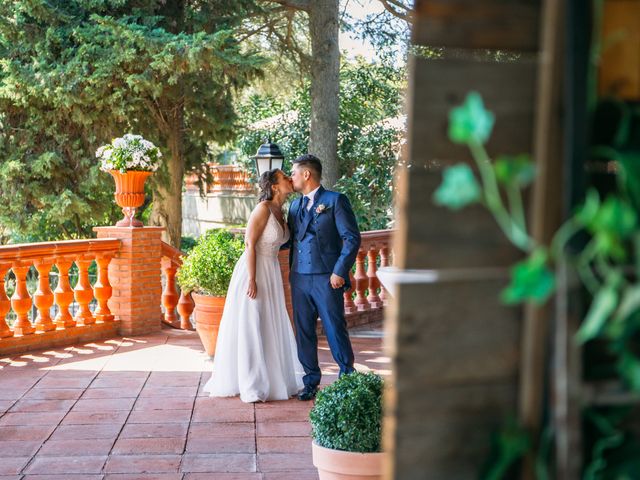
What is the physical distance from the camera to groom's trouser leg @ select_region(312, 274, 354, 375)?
5.97 m

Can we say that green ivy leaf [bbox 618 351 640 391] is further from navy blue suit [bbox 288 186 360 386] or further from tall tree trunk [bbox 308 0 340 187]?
tall tree trunk [bbox 308 0 340 187]

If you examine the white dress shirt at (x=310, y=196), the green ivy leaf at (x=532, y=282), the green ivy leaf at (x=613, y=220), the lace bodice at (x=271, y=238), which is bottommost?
the lace bodice at (x=271, y=238)

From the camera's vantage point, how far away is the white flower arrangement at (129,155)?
28.4ft

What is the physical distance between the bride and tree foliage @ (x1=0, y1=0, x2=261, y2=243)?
6799 mm

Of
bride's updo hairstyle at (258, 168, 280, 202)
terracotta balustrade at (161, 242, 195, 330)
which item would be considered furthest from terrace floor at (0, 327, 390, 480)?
bride's updo hairstyle at (258, 168, 280, 202)

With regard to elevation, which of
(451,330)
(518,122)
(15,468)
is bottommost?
(15,468)

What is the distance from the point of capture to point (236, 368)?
6195 millimetres

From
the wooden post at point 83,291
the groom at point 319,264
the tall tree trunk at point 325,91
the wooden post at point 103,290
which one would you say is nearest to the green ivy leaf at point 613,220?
the groom at point 319,264

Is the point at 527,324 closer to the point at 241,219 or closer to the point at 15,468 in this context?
the point at 15,468

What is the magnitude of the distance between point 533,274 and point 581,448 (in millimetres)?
325

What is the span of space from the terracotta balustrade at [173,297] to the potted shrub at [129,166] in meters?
0.54

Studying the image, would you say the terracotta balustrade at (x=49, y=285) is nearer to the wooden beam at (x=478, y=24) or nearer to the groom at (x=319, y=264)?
the groom at (x=319, y=264)

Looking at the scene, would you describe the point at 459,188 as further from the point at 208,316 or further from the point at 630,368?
the point at 208,316

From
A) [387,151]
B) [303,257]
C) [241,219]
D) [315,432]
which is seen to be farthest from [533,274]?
[241,219]
